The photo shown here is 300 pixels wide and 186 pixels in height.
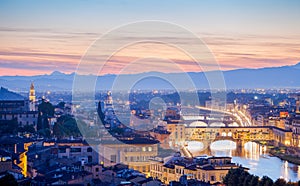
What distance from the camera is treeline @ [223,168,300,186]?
6.94m

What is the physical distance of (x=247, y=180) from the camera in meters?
7.29

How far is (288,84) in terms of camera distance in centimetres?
7838

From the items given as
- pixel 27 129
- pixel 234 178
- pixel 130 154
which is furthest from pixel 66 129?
pixel 234 178

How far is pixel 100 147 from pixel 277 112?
1871 centimetres

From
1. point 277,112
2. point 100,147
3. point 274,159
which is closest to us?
point 100,147

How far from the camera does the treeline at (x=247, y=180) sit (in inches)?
273

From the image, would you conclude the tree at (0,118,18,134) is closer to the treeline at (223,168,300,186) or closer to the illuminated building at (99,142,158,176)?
the illuminated building at (99,142,158,176)

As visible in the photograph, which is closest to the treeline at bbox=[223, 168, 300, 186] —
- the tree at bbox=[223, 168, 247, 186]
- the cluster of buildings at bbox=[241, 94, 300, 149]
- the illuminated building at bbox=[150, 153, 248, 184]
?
the tree at bbox=[223, 168, 247, 186]

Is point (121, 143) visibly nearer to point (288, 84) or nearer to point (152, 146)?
point (152, 146)

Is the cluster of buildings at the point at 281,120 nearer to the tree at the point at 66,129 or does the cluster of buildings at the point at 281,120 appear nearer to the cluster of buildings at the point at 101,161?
the cluster of buildings at the point at 101,161

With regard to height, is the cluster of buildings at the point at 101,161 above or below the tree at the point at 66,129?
below

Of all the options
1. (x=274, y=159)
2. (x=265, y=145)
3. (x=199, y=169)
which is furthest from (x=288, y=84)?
(x=199, y=169)

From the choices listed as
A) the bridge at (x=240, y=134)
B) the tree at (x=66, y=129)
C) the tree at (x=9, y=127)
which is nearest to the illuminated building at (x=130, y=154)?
the tree at (x=66, y=129)

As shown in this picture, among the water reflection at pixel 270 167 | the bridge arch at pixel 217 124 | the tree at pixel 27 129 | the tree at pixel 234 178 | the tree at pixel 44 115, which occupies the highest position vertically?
the tree at pixel 44 115
